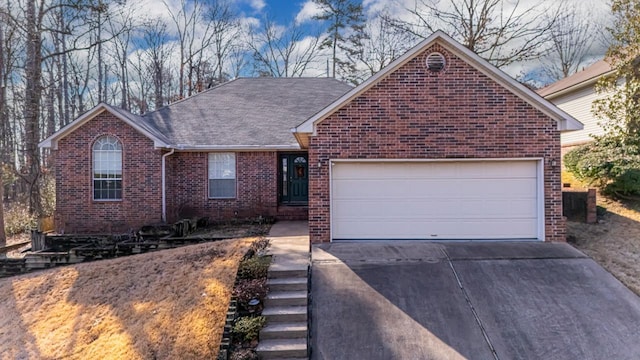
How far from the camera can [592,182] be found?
11.1 metres

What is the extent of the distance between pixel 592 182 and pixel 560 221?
452 centimetres

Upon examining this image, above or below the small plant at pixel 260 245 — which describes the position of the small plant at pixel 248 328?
below

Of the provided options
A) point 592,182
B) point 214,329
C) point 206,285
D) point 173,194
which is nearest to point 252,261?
point 206,285

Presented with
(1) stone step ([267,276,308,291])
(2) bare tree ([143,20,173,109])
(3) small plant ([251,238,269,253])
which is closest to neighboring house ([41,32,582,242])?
(3) small plant ([251,238,269,253])

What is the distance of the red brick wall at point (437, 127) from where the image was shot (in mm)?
8102

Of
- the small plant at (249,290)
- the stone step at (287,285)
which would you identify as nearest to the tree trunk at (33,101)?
the small plant at (249,290)

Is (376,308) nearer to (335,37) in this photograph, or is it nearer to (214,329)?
(214,329)

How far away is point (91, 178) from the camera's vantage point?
36.9 ft

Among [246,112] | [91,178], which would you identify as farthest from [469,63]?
[91,178]

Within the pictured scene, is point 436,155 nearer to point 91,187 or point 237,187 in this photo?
point 237,187

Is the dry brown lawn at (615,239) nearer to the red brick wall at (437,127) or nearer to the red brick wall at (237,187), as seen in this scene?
the red brick wall at (437,127)

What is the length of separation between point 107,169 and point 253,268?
766 centimetres

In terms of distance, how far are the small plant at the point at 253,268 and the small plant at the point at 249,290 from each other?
15 centimetres

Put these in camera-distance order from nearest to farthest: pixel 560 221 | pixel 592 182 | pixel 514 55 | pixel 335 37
A: pixel 560 221 → pixel 592 182 → pixel 514 55 → pixel 335 37
